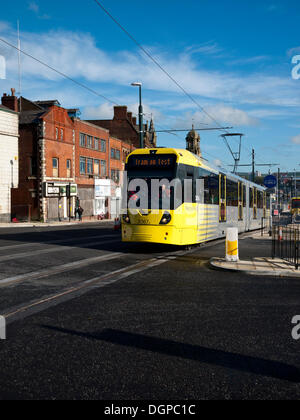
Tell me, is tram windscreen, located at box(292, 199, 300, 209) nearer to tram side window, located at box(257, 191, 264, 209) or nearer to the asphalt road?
tram side window, located at box(257, 191, 264, 209)

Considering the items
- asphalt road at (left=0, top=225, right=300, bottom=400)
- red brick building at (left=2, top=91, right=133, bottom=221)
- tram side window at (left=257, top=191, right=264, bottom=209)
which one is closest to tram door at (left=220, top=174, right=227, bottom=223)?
asphalt road at (left=0, top=225, right=300, bottom=400)

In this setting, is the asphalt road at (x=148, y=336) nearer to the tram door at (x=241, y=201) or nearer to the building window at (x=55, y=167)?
the tram door at (x=241, y=201)

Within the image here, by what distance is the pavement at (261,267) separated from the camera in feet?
Result: 35.6

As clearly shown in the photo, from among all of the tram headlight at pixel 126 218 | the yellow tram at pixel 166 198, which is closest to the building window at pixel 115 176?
the yellow tram at pixel 166 198

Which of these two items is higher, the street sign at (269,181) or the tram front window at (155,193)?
the street sign at (269,181)

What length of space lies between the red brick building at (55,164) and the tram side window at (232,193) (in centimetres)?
2591

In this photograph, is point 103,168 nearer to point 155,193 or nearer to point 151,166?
point 151,166

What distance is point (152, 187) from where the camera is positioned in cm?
1502

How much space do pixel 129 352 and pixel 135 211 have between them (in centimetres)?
1002

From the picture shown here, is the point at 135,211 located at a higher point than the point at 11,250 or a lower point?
higher

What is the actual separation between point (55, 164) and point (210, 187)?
A: 103 ft

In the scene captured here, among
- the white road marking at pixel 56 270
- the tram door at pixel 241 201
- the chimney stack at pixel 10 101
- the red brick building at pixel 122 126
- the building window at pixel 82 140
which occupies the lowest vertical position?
the white road marking at pixel 56 270
